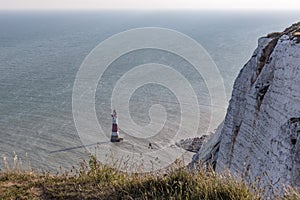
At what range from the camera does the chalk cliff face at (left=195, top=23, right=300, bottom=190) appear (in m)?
9.47

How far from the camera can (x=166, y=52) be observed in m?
67.0

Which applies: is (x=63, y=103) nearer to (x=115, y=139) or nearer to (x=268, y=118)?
(x=115, y=139)

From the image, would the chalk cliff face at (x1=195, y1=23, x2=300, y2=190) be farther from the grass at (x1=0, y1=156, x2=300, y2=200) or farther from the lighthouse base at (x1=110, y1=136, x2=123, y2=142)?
the lighthouse base at (x1=110, y1=136, x2=123, y2=142)

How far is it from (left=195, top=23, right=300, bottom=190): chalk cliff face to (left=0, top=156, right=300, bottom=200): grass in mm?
2335

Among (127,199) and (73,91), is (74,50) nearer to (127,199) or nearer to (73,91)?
(73,91)

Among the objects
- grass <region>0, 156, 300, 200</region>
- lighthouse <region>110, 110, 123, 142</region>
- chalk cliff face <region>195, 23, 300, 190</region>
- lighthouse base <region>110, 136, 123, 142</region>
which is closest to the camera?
grass <region>0, 156, 300, 200</region>

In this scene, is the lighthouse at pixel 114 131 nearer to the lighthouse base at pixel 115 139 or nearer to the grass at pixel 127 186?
the lighthouse base at pixel 115 139

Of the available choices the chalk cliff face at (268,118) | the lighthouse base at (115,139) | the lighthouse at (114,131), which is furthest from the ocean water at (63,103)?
the chalk cliff face at (268,118)

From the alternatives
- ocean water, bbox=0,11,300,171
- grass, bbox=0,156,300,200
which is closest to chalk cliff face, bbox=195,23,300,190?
grass, bbox=0,156,300,200

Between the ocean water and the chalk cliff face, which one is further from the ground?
the chalk cliff face

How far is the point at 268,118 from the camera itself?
11.1m

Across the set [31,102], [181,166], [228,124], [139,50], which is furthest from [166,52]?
[181,166]

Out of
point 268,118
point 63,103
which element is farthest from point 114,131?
point 268,118

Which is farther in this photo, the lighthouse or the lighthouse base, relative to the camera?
the lighthouse
